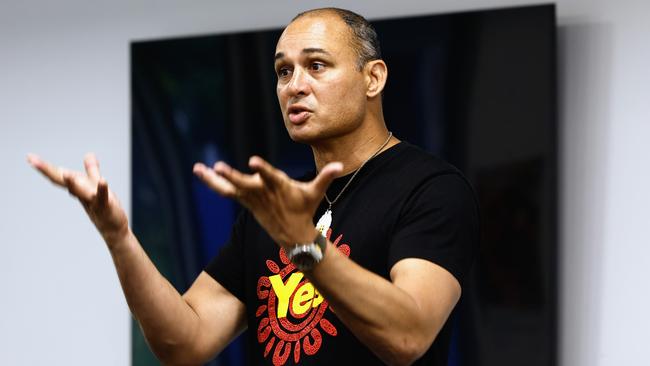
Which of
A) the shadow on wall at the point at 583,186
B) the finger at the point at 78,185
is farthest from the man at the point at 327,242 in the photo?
the shadow on wall at the point at 583,186

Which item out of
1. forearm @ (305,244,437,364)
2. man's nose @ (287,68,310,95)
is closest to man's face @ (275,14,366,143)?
man's nose @ (287,68,310,95)

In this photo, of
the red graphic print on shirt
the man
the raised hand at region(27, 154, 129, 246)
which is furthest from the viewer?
the red graphic print on shirt

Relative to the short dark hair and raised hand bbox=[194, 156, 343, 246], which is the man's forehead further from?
raised hand bbox=[194, 156, 343, 246]

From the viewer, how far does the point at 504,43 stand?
125 inches

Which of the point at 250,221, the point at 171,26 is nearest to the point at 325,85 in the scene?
the point at 250,221

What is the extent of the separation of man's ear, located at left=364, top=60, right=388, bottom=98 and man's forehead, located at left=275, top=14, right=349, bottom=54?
7cm

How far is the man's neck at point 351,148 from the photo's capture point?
1967mm

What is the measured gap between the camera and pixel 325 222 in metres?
1.89

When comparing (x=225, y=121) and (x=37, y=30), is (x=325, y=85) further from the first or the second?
(x=37, y=30)

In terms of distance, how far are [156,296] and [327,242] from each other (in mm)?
484

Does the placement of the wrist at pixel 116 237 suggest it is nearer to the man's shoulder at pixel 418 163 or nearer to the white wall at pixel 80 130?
the man's shoulder at pixel 418 163

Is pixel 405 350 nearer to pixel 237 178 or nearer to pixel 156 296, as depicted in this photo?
pixel 237 178

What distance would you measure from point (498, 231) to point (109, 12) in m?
1.62

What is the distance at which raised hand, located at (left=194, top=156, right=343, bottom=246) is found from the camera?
1.37 meters
